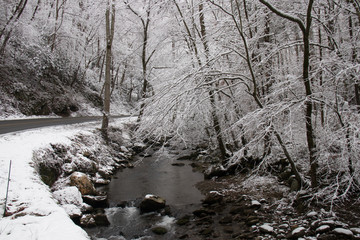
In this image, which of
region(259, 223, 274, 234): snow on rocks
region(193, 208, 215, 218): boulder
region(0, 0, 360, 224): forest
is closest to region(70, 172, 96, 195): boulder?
region(0, 0, 360, 224): forest

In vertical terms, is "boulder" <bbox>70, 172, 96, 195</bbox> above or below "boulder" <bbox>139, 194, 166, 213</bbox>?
above

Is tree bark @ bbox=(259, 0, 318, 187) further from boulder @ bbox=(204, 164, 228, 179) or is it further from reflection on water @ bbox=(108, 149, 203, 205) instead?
boulder @ bbox=(204, 164, 228, 179)

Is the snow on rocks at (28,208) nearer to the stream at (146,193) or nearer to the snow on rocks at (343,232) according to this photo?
the stream at (146,193)

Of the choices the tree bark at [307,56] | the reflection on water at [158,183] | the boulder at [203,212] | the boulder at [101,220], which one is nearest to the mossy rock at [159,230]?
the boulder at [203,212]

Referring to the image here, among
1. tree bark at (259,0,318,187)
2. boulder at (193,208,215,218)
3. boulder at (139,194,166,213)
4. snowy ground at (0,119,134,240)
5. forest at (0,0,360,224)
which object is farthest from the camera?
boulder at (139,194,166,213)

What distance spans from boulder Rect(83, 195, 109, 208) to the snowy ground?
1.62 meters

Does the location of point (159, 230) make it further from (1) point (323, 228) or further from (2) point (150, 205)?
(1) point (323, 228)

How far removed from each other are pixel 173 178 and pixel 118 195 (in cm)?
272

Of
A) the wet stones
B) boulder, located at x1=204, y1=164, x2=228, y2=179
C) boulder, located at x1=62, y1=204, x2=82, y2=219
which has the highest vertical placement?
boulder, located at x1=62, y1=204, x2=82, y2=219

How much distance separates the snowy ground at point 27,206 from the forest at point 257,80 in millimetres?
2415

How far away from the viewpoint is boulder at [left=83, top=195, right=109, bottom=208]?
24.3ft

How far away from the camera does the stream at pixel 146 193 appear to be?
240 inches

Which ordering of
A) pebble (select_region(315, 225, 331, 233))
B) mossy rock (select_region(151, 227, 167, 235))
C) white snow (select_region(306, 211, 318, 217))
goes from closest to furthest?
pebble (select_region(315, 225, 331, 233)) < white snow (select_region(306, 211, 318, 217)) < mossy rock (select_region(151, 227, 167, 235))

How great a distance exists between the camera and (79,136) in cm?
1168
